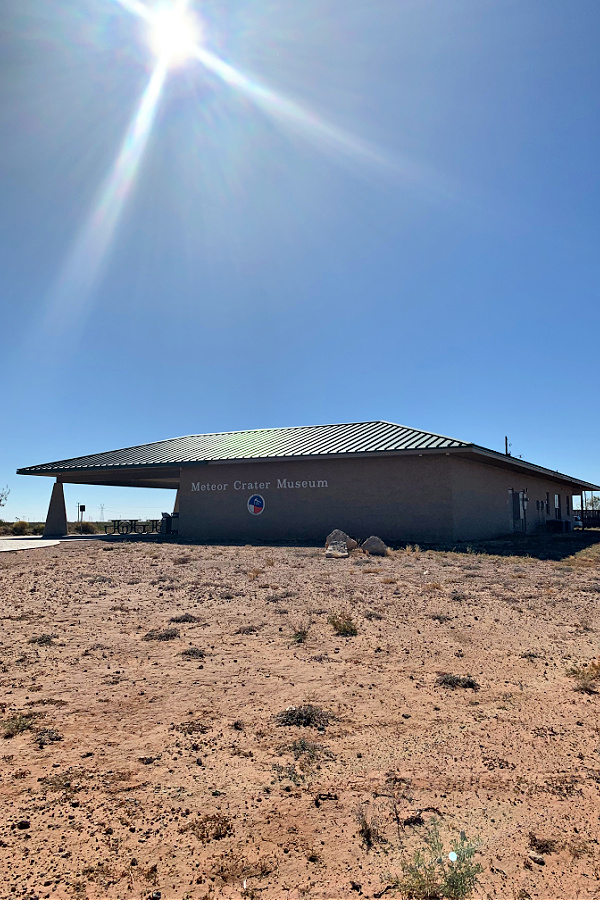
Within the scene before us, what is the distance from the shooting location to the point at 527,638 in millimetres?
6395

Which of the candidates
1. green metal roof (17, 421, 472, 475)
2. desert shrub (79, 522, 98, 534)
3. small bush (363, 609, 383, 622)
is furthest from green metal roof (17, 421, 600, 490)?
small bush (363, 609, 383, 622)

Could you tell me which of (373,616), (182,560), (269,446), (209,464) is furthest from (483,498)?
(373,616)

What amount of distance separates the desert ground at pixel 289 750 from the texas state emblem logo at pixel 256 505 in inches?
593

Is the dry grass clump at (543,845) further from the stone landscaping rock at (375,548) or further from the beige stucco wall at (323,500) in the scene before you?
the beige stucco wall at (323,500)

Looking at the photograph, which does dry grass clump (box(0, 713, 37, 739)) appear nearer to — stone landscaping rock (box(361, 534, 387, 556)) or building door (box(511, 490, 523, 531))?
stone landscaping rock (box(361, 534, 387, 556))

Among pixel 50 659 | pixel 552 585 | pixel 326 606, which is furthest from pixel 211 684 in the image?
pixel 552 585

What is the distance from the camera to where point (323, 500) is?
21.6 metres

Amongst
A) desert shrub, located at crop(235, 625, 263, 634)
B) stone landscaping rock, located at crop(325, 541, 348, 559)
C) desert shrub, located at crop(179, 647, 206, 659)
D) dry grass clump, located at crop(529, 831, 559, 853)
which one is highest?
stone landscaping rock, located at crop(325, 541, 348, 559)

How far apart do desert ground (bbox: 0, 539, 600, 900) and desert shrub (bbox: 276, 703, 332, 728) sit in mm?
18

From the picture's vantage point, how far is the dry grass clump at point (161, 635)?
614 cm

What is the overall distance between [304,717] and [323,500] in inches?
692

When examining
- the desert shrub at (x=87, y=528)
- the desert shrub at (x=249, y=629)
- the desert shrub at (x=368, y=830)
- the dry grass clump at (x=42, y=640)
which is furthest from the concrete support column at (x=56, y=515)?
the desert shrub at (x=368, y=830)

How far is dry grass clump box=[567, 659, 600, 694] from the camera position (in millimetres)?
4711

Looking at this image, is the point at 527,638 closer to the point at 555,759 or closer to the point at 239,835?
the point at 555,759
